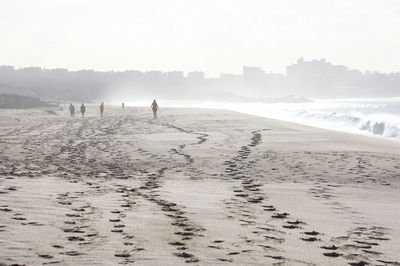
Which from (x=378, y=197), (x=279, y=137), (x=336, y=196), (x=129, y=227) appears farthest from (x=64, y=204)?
(x=279, y=137)

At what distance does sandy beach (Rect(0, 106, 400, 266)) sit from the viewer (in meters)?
4.94

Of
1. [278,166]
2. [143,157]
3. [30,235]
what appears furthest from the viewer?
[143,157]

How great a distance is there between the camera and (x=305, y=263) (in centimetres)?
471

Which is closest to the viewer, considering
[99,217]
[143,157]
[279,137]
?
[99,217]

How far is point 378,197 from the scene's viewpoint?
9625 mm

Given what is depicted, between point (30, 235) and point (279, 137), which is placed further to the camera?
point (279, 137)

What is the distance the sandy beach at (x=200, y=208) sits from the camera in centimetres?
494

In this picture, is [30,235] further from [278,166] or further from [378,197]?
[278,166]

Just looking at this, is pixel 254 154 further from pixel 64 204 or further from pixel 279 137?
pixel 64 204

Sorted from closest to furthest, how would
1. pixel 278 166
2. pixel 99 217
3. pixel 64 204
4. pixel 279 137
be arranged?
pixel 99 217 → pixel 64 204 → pixel 278 166 → pixel 279 137

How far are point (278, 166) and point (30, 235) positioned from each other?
9.67 meters

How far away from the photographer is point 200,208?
24.9 ft

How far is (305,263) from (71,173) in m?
8.78

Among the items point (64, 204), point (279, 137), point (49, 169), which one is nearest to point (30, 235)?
point (64, 204)
